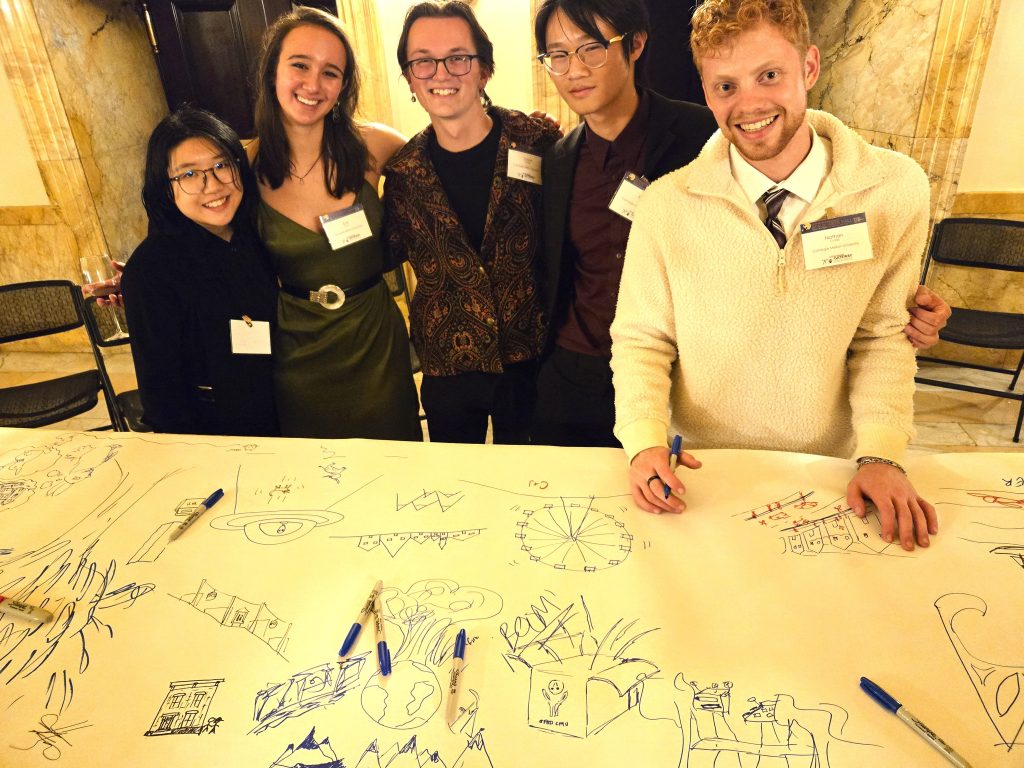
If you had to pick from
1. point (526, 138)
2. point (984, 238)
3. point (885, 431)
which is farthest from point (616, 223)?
point (984, 238)

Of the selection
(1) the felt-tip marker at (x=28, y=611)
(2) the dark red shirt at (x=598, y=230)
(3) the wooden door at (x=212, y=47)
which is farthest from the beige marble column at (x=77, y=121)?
(1) the felt-tip marker at (x=28, y=611)

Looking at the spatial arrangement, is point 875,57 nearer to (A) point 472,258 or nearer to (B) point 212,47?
(A) point 472,258

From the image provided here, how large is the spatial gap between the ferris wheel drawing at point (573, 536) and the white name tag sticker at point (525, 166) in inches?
44.9

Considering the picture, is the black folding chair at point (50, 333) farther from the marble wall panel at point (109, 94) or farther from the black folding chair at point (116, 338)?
the marble wall panel at point (109, 94)

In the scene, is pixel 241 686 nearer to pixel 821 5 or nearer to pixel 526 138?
pixel 526 138

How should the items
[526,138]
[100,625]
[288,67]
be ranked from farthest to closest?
[526,138], [288,67], [100,625]

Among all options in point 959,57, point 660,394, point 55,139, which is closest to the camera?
point 660,394

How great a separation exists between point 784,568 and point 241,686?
2.92 feet

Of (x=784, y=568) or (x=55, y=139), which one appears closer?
(x=784, y=568)

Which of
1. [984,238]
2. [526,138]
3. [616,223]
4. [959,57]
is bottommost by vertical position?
[984,238]

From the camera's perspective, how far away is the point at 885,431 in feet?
4.22

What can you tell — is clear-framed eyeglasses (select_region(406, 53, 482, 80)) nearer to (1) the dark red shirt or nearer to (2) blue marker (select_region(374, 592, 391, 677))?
(1) the dark red shirt

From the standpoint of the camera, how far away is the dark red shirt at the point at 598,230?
1.81 metres

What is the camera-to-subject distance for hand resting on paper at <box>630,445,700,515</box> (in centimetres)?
120
